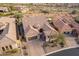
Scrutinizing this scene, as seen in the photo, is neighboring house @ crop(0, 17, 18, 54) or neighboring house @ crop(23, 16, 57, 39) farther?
neighboring house @ crop(23, 16, 57, 39)

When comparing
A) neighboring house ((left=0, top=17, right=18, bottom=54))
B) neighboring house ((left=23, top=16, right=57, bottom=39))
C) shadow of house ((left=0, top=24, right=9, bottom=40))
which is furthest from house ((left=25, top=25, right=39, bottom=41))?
shadow of house ((left=0, top=24, right=9, bottom=40))

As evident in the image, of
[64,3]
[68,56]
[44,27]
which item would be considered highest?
[64,3]

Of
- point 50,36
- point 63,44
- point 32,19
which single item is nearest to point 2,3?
point 32,19

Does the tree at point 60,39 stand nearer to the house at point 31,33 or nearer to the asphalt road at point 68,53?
the asphalt road at point 68,53

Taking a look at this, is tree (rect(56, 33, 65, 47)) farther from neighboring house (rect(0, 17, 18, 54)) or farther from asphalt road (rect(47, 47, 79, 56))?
neighboring house (rect(0, 17, 18, 54))

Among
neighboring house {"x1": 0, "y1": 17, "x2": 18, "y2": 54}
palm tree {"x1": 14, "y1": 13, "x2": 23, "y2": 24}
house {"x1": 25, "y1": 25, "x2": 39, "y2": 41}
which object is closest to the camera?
neighboring house {"x1": 0, "y1": 17, "x2": 18, "y2": 54}

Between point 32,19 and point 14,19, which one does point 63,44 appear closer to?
point 32,19
